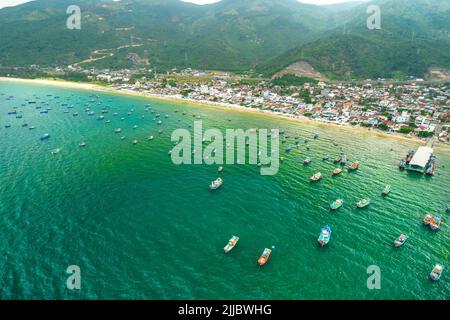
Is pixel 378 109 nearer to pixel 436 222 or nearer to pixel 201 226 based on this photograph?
pixel 436 222

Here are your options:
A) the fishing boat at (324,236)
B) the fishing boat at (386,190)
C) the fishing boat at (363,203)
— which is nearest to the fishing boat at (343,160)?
the fishing boat at (386,190)

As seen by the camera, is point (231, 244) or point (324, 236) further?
point (324, 236)

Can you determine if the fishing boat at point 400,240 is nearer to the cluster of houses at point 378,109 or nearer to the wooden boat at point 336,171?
the wooden boat at point 336,171

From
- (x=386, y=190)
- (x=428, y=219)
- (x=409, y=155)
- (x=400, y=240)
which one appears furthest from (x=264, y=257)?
(x=409, y=155)

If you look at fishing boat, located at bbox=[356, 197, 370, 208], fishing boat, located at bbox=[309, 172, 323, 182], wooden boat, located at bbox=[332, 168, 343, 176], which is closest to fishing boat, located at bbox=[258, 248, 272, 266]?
fishing boat, located at bbox=[356, 197, 370, 208]

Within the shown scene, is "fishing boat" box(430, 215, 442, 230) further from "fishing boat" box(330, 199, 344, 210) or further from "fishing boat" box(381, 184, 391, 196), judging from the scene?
"fishing boat" box(330, 199, 344, 210)

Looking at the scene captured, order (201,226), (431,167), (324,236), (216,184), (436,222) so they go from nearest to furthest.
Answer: (324,236), (201,226), (436,222), (216,184), (431,167)
